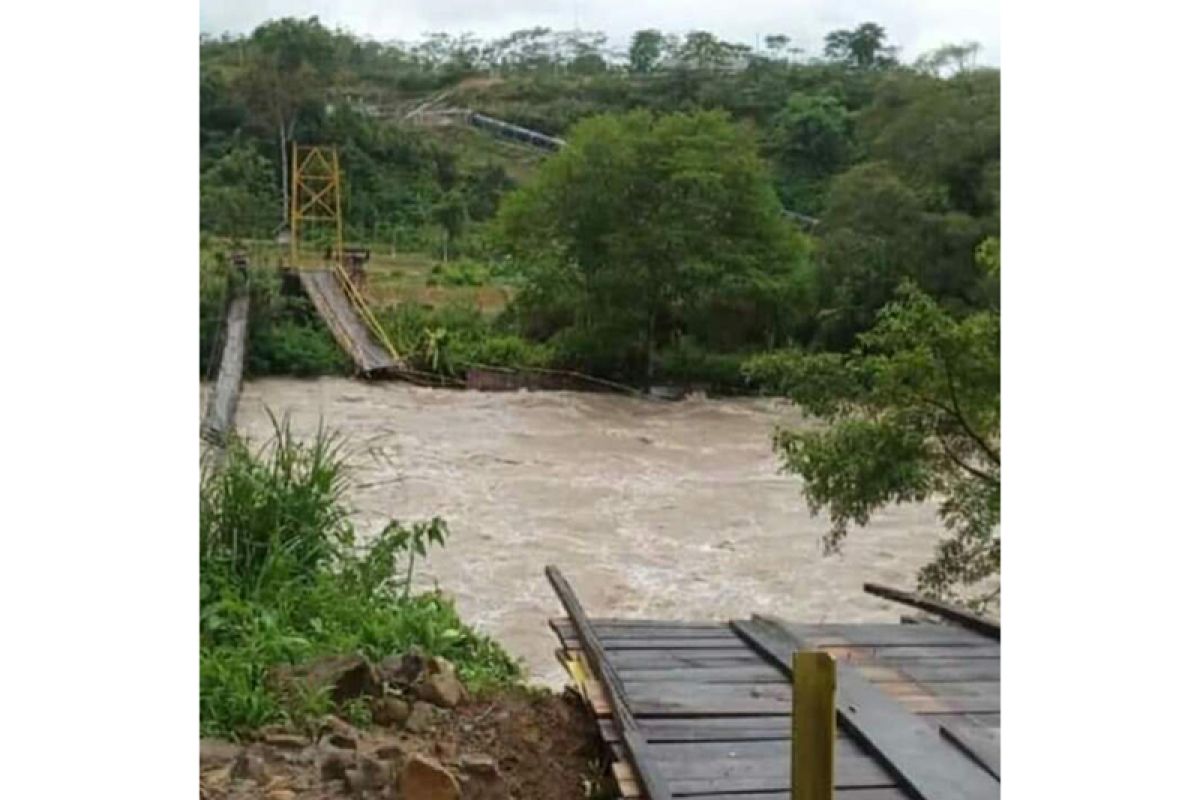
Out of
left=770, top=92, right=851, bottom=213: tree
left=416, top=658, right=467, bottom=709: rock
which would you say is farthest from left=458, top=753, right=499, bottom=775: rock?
left=770, top=92, right=851, bottom=213: tree

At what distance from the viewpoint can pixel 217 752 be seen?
1595 mm

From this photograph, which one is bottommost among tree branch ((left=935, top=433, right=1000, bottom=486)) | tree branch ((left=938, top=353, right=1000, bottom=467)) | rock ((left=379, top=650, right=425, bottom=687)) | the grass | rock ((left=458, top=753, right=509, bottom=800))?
rock ((left=458, top=753, right=509, bottom=800))

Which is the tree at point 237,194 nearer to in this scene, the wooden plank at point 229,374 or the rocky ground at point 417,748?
the wooden plank at point 229,374

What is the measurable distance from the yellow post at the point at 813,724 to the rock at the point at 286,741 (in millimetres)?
617

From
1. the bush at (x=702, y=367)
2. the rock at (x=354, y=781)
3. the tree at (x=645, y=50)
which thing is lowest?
the rock at (x=354, y=781)

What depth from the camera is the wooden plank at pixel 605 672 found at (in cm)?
178

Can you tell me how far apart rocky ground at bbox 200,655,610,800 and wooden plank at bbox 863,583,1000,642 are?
478 mm

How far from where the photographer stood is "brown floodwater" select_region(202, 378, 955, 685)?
189 centimetres

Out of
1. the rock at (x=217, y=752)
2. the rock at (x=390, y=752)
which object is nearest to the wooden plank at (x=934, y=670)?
the rock at (x=390, y=752)

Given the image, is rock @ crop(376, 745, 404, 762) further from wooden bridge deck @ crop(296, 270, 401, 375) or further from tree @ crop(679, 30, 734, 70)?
tree @ crop(679, 30, 734, 70)
